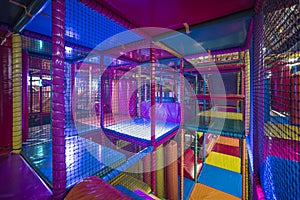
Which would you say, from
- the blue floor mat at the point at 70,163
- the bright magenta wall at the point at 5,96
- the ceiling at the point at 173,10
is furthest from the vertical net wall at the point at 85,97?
the bright magenta wall at the point at 5,96

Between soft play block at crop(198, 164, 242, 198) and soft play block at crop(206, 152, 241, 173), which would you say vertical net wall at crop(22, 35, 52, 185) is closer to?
soft play block at crop(198, 164, 242, 198)

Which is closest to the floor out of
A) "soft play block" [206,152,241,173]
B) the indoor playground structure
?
the indoor playground structure

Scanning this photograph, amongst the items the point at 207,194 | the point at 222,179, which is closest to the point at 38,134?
the point at 207,194

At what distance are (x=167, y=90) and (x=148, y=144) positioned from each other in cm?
417

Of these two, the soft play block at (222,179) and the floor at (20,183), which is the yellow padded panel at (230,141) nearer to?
the soft play block at (222,179)

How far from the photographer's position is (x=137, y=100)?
3.45 m

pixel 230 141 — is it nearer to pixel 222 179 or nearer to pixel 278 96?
pixel 222 179

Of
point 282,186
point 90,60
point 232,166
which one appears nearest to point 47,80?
point 90,60

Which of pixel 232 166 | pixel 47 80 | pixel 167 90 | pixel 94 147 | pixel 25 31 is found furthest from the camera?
pixel 167 90

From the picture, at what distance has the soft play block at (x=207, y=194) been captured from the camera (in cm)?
283

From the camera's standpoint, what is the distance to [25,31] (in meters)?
1.67

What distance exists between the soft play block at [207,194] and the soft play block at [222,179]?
0.10 m

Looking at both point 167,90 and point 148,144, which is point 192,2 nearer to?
point 148,144

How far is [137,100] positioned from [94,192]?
110 inches
